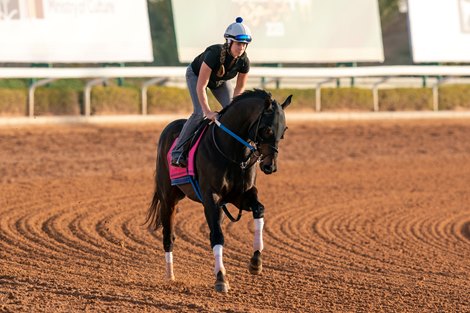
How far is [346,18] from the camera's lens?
25.4m

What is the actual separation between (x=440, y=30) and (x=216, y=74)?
18.3m

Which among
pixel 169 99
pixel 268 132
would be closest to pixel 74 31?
pixel 169 99

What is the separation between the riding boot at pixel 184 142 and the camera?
360 inches

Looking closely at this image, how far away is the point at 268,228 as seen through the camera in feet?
41.8

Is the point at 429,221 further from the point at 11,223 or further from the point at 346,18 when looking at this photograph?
the point at 346,18

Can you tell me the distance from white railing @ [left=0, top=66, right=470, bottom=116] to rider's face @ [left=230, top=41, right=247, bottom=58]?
12.8m

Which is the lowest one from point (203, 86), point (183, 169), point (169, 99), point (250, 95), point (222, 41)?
point (183, 169)

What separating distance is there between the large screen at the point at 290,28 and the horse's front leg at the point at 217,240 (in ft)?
48.9

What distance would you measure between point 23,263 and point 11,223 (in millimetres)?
2598

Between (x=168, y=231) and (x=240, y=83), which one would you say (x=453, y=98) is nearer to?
(x=168, y=231)

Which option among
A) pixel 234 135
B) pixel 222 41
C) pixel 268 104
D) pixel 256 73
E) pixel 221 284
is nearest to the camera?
pixel 268 104

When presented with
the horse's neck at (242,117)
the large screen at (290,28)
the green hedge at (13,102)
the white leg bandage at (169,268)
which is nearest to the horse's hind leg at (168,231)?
the white leg bandage at (169,268)

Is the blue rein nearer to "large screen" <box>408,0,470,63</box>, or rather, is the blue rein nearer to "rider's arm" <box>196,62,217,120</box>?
"rider's arm" <box>196,62,217,120</box>

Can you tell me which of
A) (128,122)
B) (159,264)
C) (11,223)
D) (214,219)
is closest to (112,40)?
(128,122)
